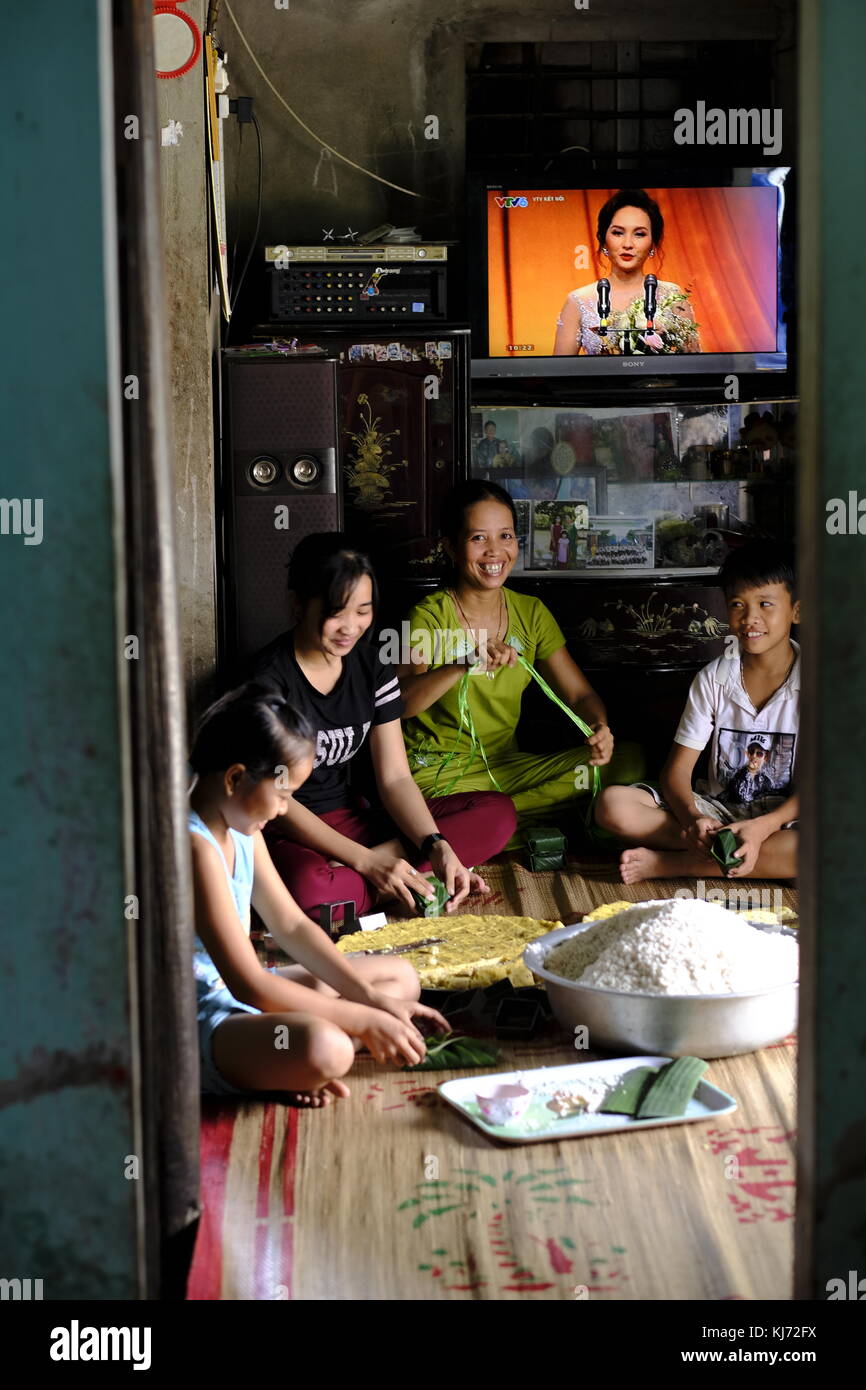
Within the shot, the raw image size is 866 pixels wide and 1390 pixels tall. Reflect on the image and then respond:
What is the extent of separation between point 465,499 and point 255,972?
2002mm

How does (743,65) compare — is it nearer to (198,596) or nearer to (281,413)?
(281,413)

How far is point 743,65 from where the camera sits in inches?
208

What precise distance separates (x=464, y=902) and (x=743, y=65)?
369cm

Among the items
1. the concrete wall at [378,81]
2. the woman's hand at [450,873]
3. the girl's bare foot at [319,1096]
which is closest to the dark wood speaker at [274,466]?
the concrete wall at [378,81]

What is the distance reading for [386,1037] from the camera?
237 cm

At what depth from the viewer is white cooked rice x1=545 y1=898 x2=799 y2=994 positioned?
2.44 metres

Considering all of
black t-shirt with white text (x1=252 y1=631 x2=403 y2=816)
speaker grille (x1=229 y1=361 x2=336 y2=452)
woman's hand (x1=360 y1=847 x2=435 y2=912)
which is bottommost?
woman's hand (x1=360 y1=847 x2=435 y2=912)

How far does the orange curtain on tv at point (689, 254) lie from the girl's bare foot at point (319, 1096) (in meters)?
3.27

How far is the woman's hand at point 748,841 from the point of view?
11.9 ft

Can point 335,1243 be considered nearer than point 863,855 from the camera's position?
No

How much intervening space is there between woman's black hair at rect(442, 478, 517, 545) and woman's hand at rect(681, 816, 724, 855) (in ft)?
3.59

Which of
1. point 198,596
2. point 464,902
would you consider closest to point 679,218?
point 198,596

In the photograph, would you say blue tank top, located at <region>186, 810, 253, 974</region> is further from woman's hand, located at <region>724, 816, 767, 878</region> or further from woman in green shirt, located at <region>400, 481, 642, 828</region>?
woman's hand, located at <region>724, 816, 767, 878</region>

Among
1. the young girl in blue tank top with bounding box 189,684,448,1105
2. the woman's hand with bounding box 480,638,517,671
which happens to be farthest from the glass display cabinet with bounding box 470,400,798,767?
the young girl in blue tank top with bounding box 189,684,448,1105
